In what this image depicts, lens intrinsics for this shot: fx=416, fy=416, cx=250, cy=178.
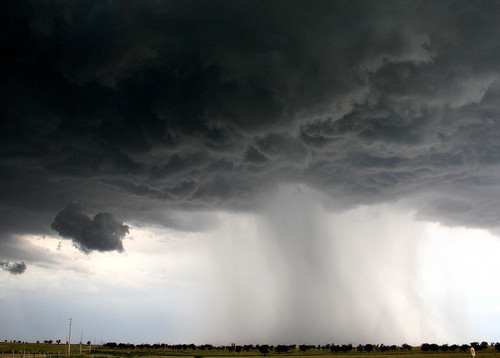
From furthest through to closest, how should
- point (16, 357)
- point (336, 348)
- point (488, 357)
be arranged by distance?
point (336, 348) → point (16, 357) → point (488, 357)

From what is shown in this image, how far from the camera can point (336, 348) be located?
195875 millimetres

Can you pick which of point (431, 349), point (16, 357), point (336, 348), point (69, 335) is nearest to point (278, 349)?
point (336, 348)

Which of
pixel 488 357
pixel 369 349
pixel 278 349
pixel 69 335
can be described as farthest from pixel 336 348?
pixel 69 335

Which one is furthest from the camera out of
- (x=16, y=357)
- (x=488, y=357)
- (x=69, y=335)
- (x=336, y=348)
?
(x=336, y=348)

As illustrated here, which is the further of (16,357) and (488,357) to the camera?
(16,357)

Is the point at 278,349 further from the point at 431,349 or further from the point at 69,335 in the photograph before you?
the point at 69,335

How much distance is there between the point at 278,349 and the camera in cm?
18588

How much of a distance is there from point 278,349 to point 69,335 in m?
90.9

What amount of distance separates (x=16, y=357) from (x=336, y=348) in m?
133

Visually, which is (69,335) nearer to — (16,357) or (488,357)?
(16,357)

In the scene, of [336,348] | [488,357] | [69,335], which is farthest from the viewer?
[336,348]

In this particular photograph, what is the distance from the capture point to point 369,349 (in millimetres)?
185625

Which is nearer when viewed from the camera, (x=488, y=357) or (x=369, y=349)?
(x=488, y=357)

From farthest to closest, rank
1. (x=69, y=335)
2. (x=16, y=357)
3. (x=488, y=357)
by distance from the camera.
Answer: (x=69, y=335) < (x=16, y=357) < (x=488, y=357)
